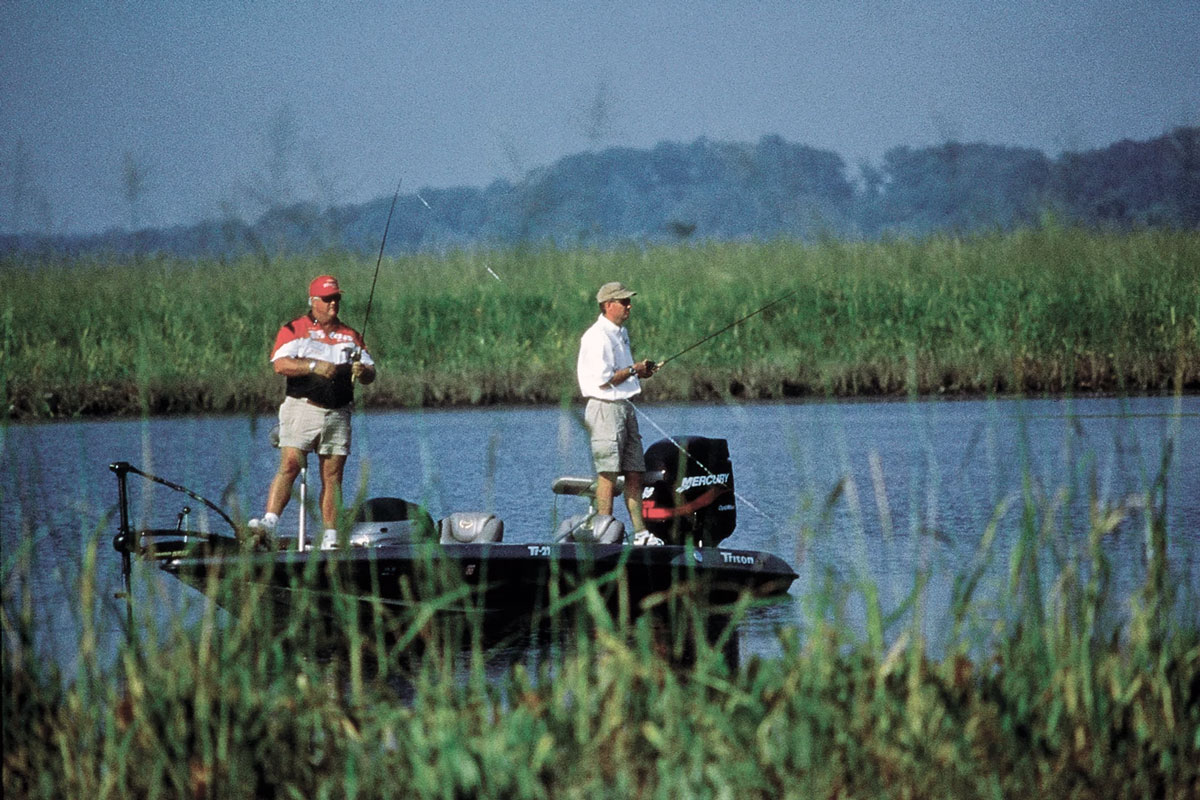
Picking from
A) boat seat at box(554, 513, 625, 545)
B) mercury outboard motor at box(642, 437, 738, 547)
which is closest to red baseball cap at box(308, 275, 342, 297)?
boat seat at box(554, 513, 625, 545)

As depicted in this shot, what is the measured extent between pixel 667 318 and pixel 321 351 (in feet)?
55.8

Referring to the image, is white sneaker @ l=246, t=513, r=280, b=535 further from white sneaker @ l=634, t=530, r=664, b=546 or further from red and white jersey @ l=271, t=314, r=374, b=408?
white sneaker @ l=634, t=530, r=664, b=546

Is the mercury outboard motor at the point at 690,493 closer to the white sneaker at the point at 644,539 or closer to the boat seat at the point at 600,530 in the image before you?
the white sneaker at the point at 644,539

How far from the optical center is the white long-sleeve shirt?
31.6 feet

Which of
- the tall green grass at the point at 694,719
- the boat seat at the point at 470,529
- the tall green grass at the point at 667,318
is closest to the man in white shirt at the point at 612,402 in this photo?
the boat seat at the point at 470,529

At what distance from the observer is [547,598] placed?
8.88 metres

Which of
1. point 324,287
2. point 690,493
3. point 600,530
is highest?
point 324,287

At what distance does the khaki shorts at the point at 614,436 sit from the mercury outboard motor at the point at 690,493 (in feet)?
0.46

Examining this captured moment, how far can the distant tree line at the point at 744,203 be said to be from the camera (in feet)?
96.6

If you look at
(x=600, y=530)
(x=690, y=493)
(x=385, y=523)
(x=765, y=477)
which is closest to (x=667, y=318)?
(x=765, y=477)

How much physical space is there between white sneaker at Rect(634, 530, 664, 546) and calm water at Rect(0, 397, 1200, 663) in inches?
25.6

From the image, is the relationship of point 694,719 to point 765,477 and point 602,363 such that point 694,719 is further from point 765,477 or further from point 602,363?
point 765,477

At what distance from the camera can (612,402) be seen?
378 inches

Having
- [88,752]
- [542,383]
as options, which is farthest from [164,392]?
[88,752]
